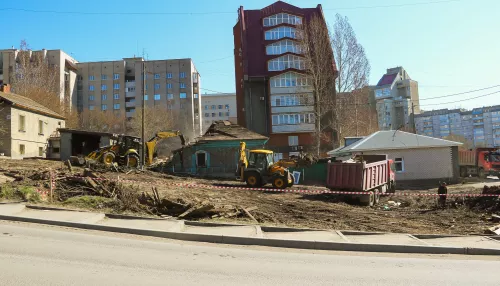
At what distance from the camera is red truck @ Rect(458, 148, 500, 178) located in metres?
33.4

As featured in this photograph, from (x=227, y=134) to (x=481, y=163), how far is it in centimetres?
2328

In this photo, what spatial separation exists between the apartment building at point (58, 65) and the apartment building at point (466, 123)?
95.0m

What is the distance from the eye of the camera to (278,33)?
55.8 m

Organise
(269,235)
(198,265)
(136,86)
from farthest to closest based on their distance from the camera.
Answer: (136,86) → (269,235) → (198,265)

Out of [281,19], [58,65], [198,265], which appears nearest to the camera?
[198,265]

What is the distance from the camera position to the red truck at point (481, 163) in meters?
33.4

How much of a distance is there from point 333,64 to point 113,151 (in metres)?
26.4

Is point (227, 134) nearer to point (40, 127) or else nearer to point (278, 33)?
point (40, 127)

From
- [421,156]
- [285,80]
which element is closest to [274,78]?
[285,80]

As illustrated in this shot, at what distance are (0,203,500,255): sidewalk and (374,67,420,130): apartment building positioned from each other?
266ft

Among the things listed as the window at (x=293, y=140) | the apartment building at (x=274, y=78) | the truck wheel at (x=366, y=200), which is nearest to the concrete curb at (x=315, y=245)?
the truck wheel at (x=366, y=200)

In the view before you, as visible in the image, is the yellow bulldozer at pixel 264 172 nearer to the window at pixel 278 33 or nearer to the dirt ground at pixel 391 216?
the dirt ground at pixel 391 216

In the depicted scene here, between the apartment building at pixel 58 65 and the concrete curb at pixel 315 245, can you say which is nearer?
the concrete curb at pixel 315 245

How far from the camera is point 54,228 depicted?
30.6 feet
